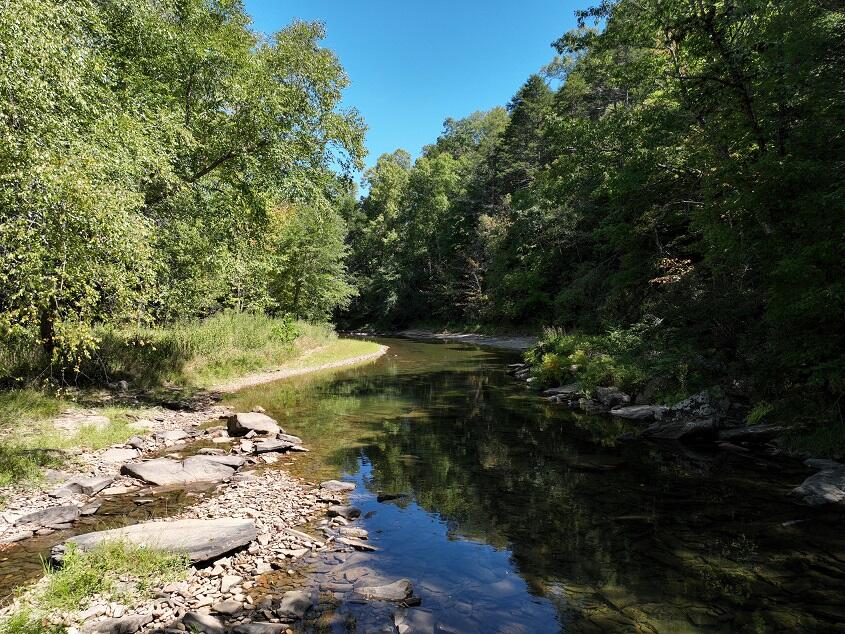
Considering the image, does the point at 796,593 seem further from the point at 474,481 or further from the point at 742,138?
the point at 742,138

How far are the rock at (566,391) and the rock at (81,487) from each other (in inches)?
573

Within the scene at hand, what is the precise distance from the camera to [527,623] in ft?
17.3

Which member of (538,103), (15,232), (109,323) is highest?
(538,103)

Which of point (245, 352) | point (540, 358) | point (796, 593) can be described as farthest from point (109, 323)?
point (540, 358)

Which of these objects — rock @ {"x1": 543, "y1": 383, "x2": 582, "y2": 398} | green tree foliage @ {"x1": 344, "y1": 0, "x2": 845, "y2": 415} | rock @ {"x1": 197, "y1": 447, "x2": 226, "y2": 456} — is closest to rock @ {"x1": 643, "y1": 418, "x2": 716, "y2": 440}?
green tree foliage @ {"x1": 344, "y1": 0, "x2": 845, "y2": 415}

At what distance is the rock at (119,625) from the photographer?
4.71 m

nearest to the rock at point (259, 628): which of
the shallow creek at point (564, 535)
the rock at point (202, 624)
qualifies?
the rock at point (202, 624)

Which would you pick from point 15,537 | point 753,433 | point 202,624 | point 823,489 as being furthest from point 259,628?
point 753,433

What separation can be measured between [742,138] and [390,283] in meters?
55.0

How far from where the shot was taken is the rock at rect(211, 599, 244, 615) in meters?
5.17

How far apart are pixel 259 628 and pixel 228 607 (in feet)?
2.03

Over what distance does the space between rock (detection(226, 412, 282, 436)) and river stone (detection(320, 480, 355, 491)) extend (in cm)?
346

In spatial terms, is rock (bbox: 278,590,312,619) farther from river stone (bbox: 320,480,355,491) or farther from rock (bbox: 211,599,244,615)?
river stone (bbox: 320,480,355,491)

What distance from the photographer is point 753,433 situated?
12.0 meters
